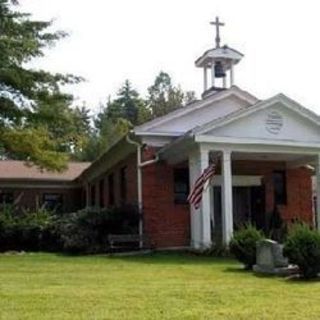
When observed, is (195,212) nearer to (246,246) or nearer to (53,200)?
(246,246)

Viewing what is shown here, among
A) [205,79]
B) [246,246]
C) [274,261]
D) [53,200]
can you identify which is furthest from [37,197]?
[274,261]

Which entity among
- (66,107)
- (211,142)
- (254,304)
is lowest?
(254,304)

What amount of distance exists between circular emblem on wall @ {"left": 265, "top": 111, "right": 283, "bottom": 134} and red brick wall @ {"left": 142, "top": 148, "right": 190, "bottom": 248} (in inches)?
155

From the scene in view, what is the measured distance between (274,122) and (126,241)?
6509 mm

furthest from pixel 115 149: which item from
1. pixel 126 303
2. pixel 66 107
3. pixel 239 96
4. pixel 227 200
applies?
pixel 126 303

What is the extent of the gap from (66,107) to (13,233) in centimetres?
561

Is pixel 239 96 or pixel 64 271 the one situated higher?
pixel 239 96

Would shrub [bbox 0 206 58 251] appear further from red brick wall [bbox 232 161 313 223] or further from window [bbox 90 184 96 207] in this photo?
window [bbox 90 184 96 207]

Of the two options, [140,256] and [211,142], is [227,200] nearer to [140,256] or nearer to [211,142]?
[211,142]

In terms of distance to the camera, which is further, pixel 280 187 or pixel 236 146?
pixel 280 187

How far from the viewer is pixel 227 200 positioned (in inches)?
859

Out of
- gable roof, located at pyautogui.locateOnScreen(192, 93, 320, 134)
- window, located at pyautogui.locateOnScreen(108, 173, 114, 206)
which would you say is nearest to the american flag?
gable roof, located at pyautogui.locateOnScreen(192, 93, 320, 134)

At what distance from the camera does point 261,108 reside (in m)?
23.0

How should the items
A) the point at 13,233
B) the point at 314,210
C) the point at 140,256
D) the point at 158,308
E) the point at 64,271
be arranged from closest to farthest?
the point at 158,308
the point at 64,271
the point at 140,256
the point at 13,233
the point at 314,210
